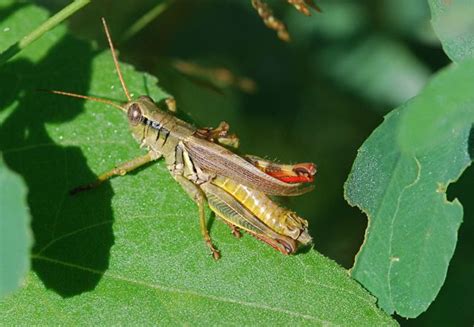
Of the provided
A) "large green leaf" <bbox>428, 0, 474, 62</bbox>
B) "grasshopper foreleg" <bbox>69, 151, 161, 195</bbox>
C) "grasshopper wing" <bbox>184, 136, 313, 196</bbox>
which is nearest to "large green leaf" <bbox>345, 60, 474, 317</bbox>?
"large green leaf" <bbox>428, 0, 474, 62</bbox>

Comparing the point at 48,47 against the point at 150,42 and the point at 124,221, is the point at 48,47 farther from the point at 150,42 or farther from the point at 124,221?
the point at 150,42

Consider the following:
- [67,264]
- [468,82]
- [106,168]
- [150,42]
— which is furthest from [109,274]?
[150,42]

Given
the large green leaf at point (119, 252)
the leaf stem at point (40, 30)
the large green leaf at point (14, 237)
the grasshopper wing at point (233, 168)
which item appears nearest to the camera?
the large green leaf at point (14, 237)

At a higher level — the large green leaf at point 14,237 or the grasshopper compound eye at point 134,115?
the large green leaf at point 14,237

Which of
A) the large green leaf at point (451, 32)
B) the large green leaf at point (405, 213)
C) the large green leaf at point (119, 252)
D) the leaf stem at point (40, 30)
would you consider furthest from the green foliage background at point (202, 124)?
the large green leaf at point (451, 32)

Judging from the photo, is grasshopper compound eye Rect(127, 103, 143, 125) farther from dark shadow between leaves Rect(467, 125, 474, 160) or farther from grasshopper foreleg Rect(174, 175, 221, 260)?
dark shadow between leaves Rect(467, 125, 474, 160)

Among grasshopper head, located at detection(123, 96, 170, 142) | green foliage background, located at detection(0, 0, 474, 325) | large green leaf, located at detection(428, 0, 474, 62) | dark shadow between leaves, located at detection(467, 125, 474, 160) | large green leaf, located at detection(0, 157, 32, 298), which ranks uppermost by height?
large green leaf, located at detection(428, 0, 474, 62)

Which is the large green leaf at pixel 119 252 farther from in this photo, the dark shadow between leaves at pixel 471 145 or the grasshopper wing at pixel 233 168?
the dark shadow between leaves at pixel 471 145
